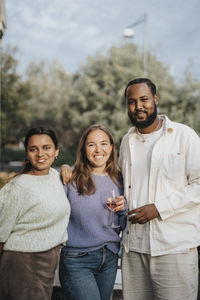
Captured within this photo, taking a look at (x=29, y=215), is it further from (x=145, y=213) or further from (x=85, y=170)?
(x=145, y=213)

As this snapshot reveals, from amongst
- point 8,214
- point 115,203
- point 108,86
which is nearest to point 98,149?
point 115,203

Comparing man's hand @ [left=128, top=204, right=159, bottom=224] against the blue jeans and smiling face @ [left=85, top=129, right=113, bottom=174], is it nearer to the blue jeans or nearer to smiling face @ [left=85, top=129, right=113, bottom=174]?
the blue jeans

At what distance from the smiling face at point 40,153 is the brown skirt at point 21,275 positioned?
0.67 meters

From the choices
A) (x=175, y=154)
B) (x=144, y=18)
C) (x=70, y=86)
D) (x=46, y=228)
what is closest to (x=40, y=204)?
(x=46, y=228)

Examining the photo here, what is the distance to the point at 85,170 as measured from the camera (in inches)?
115

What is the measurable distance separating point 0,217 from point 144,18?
19.8 meters

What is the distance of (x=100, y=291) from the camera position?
270cm

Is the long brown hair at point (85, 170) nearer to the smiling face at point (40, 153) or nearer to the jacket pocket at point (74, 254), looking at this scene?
the smiling face at point (40, 153)

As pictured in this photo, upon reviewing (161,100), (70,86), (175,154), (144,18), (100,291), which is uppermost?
(144,18)

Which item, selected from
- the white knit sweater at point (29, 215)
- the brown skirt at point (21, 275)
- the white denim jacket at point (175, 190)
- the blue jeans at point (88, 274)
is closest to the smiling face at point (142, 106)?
the white denim jacket at point (175, 190)

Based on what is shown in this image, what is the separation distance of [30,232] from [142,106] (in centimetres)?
151

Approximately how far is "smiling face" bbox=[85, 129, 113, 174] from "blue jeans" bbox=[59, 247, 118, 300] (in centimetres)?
79

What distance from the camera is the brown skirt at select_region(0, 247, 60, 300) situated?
7.15 ft

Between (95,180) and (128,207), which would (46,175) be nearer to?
(95,180)
